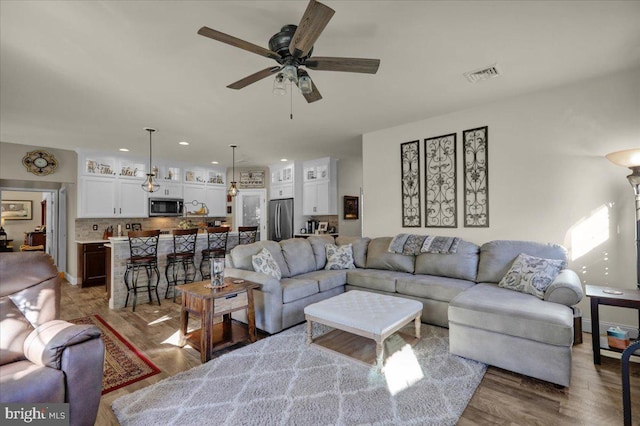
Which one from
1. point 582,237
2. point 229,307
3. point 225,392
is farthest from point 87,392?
point 582,237

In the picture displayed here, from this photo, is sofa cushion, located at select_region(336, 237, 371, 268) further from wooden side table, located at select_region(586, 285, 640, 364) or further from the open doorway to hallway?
the open doorway to hallway

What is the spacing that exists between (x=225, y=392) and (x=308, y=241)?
8.50 feet

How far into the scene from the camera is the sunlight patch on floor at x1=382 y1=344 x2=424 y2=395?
86.5 inches

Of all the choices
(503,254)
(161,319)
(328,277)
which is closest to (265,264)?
(328,277)

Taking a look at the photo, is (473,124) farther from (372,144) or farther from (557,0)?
(557,0)

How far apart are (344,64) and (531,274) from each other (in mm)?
2603

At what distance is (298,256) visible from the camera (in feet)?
13.7

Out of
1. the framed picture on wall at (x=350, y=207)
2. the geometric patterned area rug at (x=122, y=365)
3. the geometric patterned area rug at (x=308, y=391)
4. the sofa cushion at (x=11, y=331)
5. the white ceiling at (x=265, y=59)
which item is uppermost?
the white ceiling at (x=265, y=59)

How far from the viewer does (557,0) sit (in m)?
2.00

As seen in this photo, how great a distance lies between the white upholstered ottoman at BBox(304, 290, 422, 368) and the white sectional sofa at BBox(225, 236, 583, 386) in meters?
0.43

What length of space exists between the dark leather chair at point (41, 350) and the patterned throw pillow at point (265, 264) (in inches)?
72.5

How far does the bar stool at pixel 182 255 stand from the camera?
15.4 ft

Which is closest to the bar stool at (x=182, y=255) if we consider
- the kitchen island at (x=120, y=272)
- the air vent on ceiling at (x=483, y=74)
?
the kitchen island at (x=120, y=272)

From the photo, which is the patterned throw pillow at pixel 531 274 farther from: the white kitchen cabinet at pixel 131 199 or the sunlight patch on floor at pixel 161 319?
the white kitchen cabinet at pixel 131 199
